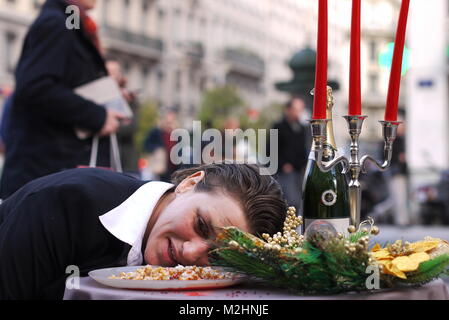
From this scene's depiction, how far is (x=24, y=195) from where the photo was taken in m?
1.97

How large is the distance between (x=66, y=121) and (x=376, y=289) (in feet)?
8.13

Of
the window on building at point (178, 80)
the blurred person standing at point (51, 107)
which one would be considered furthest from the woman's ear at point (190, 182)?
the window on building at point (178, 80)

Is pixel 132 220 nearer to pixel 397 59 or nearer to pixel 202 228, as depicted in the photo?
pixel 202 228

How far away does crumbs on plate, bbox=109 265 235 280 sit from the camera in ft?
5.52

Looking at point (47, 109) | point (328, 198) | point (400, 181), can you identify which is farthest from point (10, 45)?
point (328, 198)

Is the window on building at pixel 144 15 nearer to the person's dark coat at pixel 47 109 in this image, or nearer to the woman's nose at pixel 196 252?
the person's dark coat at pixel 47 109

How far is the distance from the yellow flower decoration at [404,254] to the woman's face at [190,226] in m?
0.33

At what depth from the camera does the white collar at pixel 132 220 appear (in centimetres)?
192

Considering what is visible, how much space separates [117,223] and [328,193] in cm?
50

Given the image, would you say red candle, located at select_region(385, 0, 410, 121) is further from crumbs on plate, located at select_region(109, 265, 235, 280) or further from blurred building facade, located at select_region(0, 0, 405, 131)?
blurred building facade, located at select_region(0, 0, 405, 131)

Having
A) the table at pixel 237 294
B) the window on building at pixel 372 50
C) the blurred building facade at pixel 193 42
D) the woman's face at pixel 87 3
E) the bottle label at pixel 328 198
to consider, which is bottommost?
the table at pixel 237 294

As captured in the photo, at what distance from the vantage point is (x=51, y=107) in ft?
12.3
